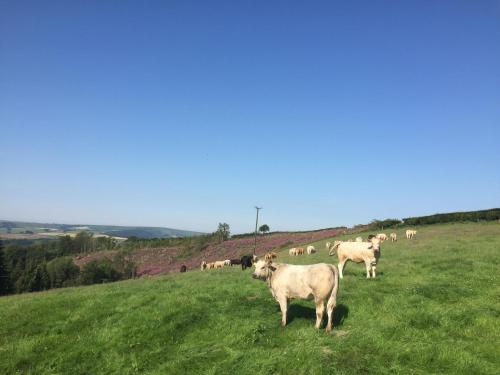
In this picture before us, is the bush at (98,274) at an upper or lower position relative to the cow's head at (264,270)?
lower

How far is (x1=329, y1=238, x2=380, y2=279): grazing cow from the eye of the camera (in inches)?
722

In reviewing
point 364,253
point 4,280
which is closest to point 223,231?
point 4,280

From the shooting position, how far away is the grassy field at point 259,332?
9.73 m

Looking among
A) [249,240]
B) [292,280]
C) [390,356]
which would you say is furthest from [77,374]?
[249,240]

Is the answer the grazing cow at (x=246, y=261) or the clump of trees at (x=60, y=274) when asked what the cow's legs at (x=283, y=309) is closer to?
the grazing cow at (x=246, y=261)

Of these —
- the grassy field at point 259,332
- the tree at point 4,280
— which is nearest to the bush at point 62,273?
the tree at point 4,280

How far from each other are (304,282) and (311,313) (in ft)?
6.28

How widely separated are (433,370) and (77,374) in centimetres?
975

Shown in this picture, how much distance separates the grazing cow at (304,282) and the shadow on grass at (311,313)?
73cm

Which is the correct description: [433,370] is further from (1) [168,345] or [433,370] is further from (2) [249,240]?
(2) [249,240]

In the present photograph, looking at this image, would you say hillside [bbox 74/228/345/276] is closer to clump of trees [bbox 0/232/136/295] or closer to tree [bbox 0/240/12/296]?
clump of trees [bbox 0/232/136/295]

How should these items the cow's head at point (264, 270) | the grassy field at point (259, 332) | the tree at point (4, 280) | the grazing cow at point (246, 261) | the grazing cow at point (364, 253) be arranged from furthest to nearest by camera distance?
the tree at point (4, 280)
the grazing cow at point (246, 261)
the grazing cow at point (364, 253)
the cow's head at point (264, 270)
the grassy field at point (259, 332)

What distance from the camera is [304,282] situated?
12242mm

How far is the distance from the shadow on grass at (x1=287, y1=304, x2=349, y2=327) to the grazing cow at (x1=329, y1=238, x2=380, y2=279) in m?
4.62
